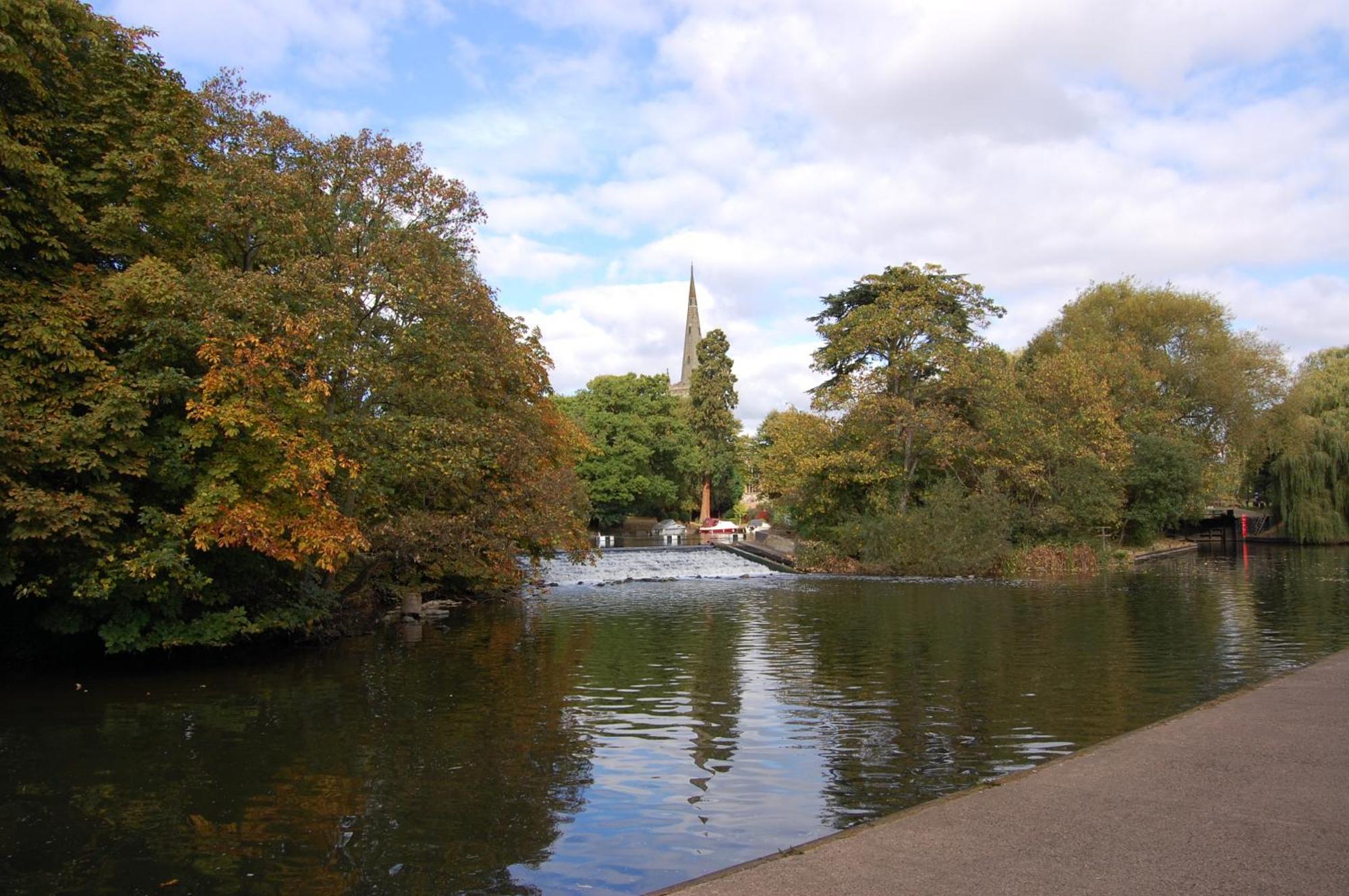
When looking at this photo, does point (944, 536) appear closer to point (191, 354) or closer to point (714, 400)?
point (191, 354)

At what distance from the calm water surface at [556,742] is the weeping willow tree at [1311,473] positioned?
32.2 meters

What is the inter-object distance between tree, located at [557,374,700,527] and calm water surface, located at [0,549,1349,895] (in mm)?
52746

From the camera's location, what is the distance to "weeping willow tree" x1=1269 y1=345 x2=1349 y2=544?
49.8 m

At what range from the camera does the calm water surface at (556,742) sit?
7734mm

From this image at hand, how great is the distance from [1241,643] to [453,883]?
16419mm

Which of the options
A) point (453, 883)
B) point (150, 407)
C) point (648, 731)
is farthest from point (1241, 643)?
point (150, 407)

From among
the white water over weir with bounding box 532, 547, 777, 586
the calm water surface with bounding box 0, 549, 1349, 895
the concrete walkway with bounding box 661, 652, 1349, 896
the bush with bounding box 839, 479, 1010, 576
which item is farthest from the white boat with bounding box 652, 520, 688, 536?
the concrete walkway with bounding box 661, 652, 1349, 896

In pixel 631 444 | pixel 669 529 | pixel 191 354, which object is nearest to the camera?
pixel 191 354

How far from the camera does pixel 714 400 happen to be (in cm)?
8244

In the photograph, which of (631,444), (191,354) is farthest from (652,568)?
(631,444)

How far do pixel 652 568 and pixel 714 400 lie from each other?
39814 millimetres

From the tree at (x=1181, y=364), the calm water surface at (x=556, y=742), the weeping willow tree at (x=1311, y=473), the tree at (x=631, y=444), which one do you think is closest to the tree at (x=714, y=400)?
the tree at (x=631, y=444)

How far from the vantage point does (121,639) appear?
15891 mm

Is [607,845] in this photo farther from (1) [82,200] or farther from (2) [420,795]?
(1) [82,200]
